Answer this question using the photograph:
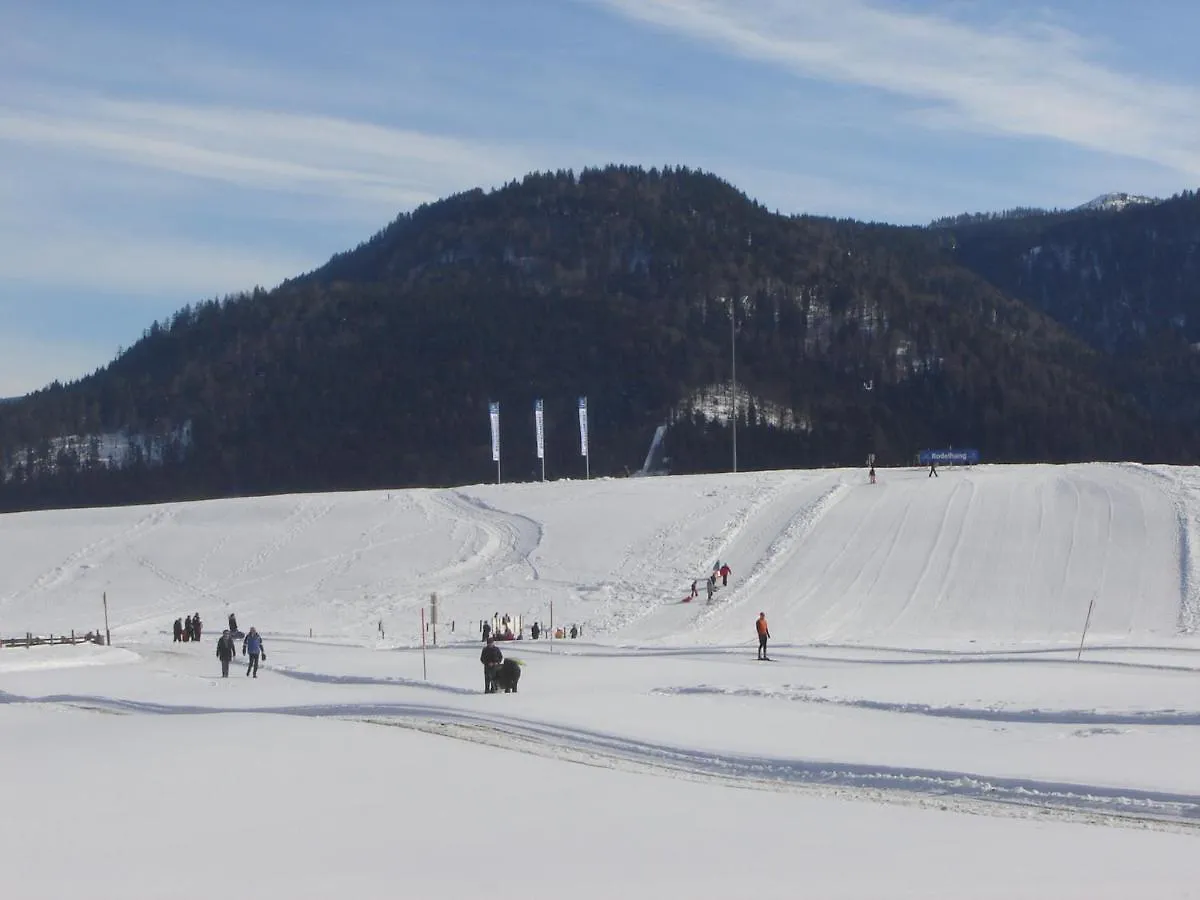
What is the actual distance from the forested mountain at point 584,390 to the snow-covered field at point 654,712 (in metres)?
80.0

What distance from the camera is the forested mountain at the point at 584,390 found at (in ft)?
484

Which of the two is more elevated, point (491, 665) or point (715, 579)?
point (491, 665)

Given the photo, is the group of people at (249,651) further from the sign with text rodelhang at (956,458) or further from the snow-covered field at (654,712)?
the sign with text rodelhang at (956,458)

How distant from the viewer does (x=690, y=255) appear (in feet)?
652

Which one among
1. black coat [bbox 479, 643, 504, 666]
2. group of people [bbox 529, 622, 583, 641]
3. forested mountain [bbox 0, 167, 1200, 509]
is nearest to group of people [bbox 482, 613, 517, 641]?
group of people [bbox 529, 622, 583, 641]

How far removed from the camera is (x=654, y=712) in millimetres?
19734

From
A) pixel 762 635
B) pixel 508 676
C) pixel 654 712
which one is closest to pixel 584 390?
pixel 762 635

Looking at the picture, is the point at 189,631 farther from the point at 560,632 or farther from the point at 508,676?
the point at 508,676

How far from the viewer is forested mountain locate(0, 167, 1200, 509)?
148 metres

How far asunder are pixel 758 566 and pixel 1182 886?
34.0 meters

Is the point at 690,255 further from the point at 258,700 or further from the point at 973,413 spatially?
the point at 258,700

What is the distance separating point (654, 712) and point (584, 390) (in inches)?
5573

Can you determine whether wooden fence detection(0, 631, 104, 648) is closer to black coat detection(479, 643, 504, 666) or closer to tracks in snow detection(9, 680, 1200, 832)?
black coat detection(479, 643, 504, 666)

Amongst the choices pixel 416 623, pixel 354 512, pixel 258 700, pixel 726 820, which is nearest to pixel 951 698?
pixel 726 820
